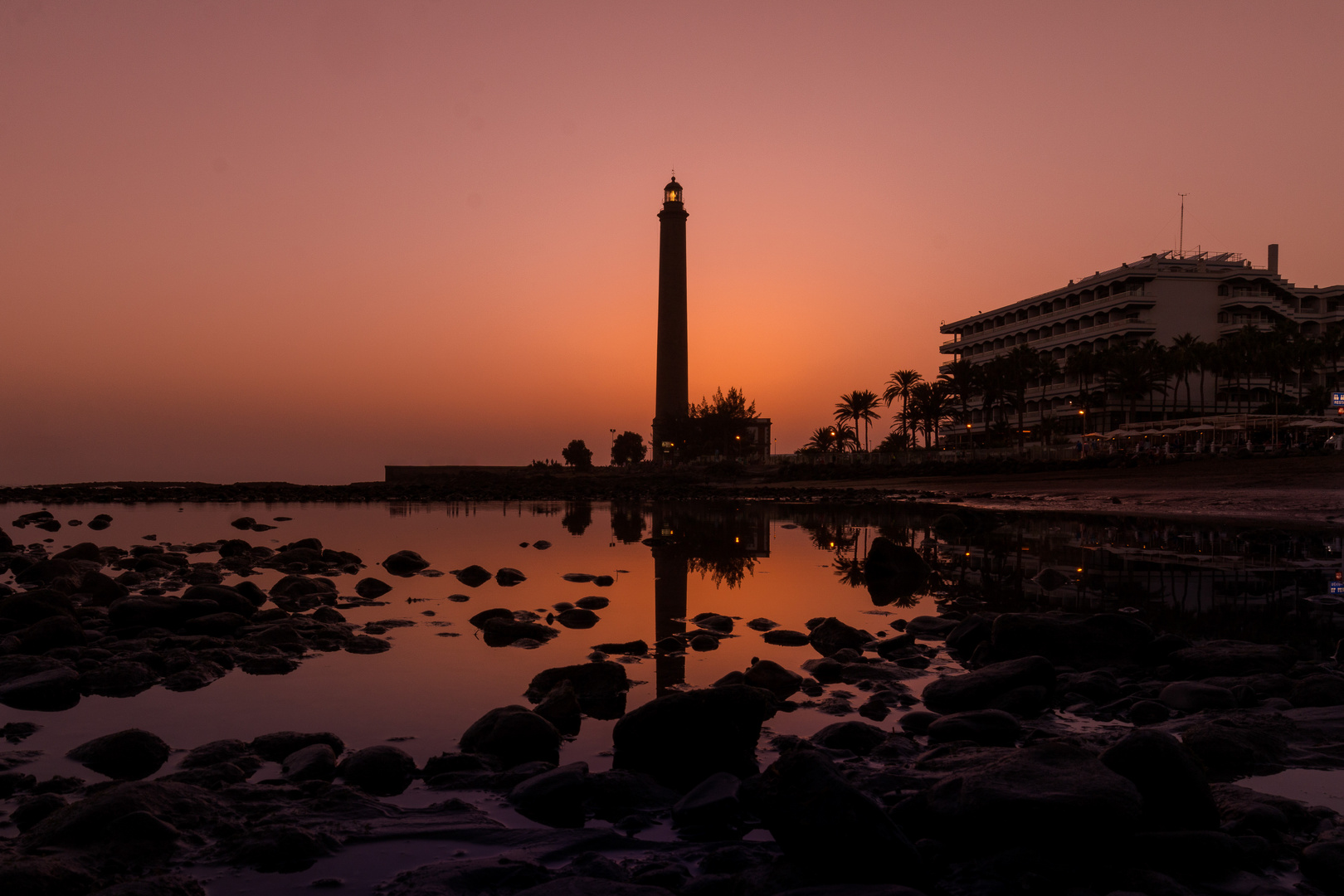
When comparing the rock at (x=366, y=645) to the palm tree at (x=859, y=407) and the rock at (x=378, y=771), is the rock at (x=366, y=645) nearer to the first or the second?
the rock at (x=378, y=771)

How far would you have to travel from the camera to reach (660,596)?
14.0m

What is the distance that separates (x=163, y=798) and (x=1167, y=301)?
122 m

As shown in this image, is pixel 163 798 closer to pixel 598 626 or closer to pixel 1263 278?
pixel 598 626

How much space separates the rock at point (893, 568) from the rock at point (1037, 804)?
411 inches

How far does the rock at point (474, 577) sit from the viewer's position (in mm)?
15346

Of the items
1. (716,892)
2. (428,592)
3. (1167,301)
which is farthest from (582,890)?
(1167,301)

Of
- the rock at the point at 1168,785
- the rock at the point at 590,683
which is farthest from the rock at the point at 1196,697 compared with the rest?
the rock at the point at 590,683

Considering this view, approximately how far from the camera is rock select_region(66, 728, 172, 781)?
580 cm

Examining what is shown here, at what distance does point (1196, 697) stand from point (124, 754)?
829 centimetres

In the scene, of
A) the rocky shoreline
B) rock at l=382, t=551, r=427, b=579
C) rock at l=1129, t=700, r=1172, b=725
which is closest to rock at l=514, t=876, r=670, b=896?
the rocky shoreline

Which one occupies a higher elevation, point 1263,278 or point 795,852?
point 1263,278

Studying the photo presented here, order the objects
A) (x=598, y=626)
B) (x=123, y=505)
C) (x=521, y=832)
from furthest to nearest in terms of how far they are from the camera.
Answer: (x=123, y=505), (x=598, y=626), (x=521, y=832)

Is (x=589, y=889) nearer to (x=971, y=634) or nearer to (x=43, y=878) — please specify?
(x=43, y=878)

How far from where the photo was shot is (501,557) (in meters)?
19.9
